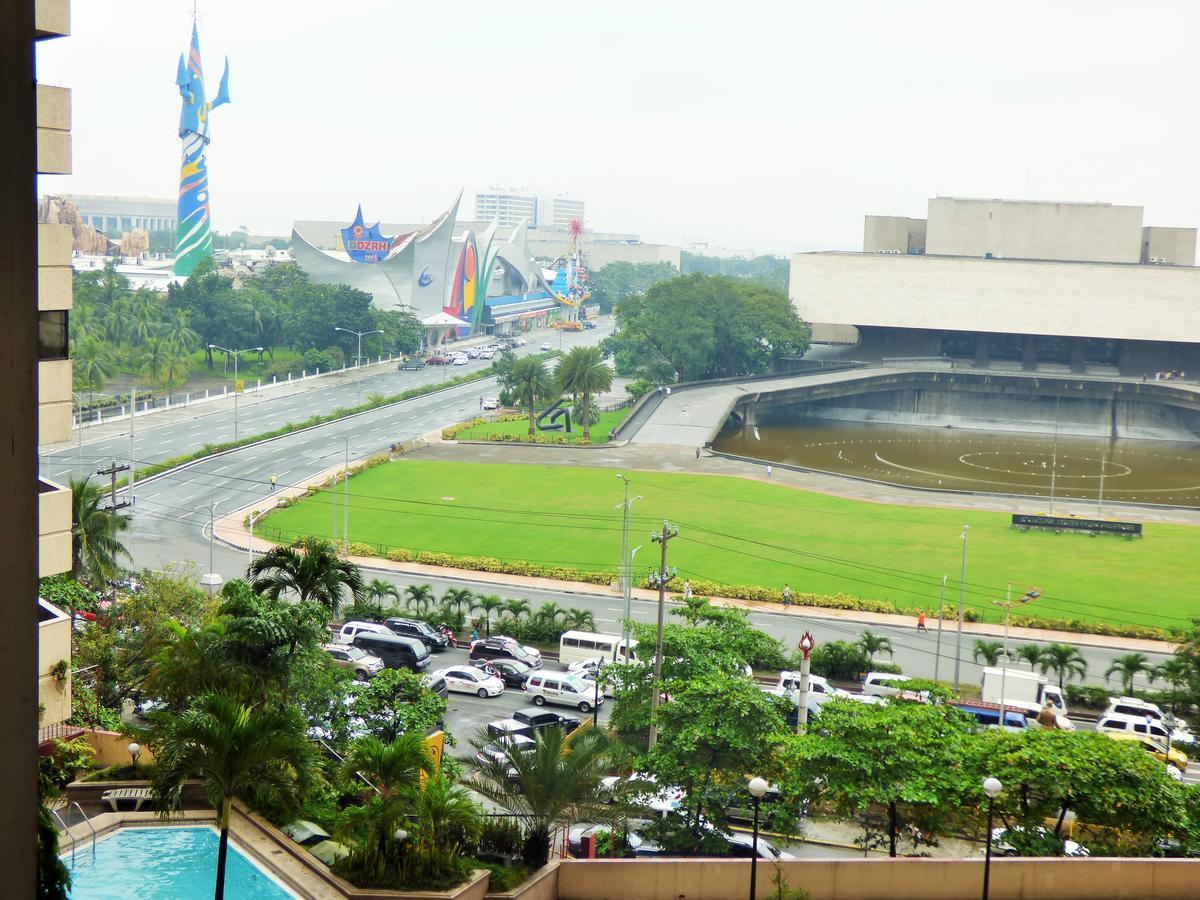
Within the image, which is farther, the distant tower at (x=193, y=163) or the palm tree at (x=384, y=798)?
the distant tower at (x=193, y=163)

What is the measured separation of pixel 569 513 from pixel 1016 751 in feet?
112

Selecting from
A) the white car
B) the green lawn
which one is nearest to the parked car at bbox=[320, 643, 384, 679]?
the white car

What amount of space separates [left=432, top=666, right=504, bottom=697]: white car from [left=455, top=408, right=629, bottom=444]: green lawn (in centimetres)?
3682

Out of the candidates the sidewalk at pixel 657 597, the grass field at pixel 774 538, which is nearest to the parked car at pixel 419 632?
the sidewalk at pixel 657 597

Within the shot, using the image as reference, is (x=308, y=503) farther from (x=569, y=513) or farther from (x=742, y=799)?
(x=742, y=799)

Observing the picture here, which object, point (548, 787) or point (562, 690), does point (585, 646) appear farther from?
point (548, 787)

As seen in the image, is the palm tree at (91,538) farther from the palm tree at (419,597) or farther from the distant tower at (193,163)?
the distant tower at (193,163)

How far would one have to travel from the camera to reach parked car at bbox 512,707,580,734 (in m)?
28.7

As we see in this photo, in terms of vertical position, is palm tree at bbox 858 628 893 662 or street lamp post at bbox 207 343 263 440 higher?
street lamp post at bbox 207 343 263 440

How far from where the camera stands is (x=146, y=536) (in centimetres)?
4700

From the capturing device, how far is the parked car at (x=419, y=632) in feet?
119

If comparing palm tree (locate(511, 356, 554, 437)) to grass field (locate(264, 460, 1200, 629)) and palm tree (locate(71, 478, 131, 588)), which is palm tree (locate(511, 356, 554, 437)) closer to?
grass field (locate(264, 460, 1200, 629))

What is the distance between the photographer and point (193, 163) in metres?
123

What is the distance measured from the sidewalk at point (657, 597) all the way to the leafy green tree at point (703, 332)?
45339 mm
